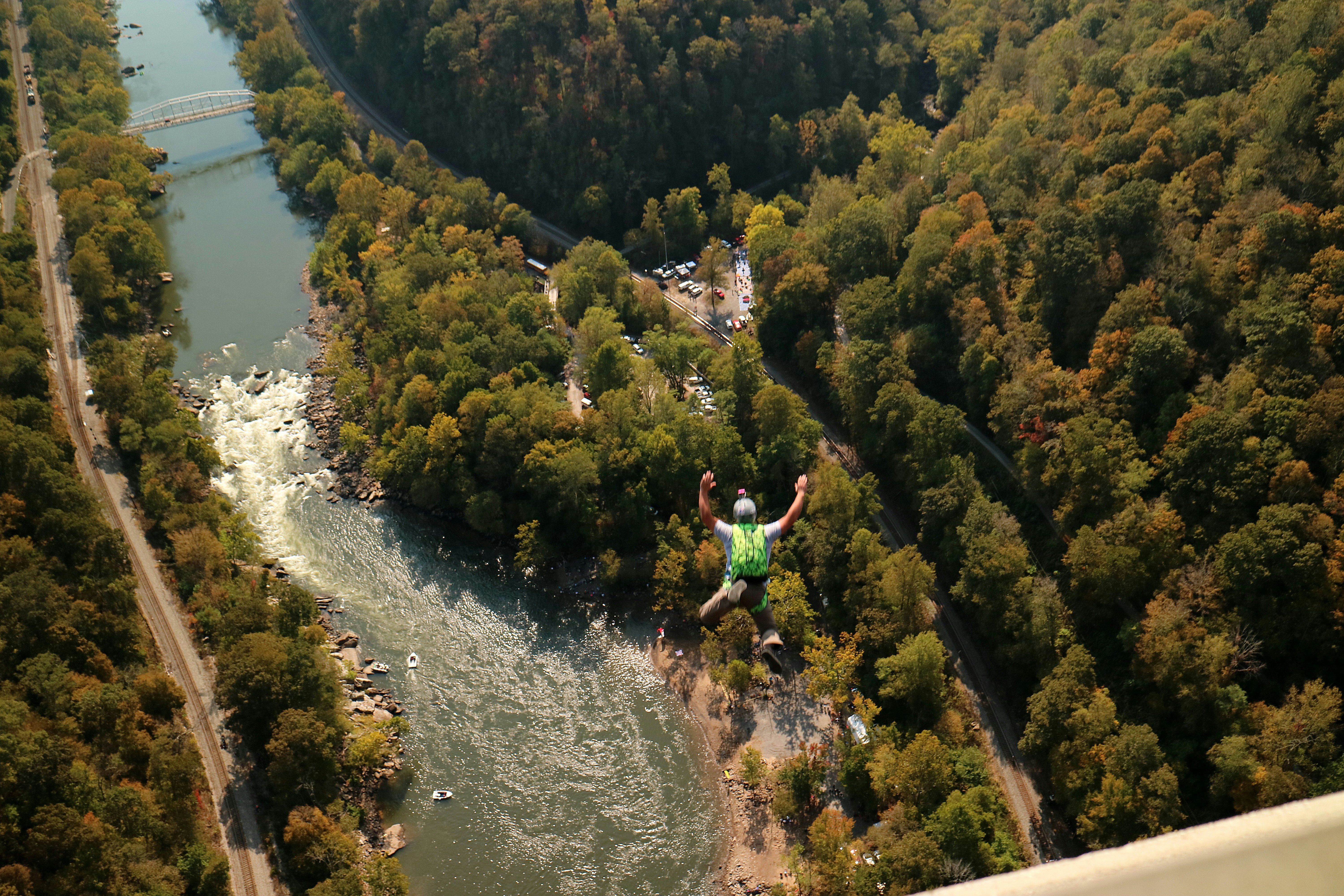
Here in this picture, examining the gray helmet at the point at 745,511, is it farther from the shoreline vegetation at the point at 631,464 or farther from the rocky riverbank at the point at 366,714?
the rocky riverbank at the point at 366,714

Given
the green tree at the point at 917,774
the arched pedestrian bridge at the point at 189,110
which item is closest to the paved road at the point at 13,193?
the arched pedestrian bridge at the point at 189,110

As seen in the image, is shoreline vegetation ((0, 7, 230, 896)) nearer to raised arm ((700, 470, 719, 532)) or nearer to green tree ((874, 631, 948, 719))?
green tree ((874, 631, 948, 719))

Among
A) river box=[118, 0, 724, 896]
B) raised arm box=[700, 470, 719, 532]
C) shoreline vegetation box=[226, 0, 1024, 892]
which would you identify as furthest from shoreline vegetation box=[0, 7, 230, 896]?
raised arm box=[700, 470, 719, 532]

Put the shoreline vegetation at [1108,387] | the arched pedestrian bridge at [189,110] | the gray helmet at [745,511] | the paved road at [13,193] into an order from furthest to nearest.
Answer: the arched pedestrian bridge at [189,110] < the paved road at [13,193] < the shoreline vegetation at [1108,387] < the gray helmet at [745,511]

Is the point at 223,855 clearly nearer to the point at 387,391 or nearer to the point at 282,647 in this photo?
the point at 282,647

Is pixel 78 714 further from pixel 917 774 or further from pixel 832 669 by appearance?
pixel 917 774
